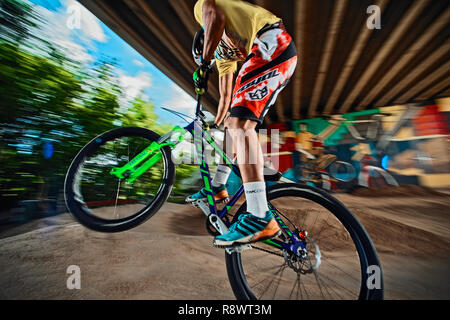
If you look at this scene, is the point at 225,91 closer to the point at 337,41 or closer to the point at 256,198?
the point at 256,198

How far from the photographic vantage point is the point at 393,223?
4355 mm

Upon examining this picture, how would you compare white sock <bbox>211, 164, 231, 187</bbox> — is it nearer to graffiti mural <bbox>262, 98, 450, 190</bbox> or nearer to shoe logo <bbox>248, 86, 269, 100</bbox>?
shoe logo <bbox>248, 86, 269, 100</bbox>

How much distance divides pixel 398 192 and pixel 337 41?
670 centimetres

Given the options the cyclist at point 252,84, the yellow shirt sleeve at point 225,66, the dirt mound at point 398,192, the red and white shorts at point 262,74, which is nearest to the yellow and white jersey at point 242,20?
the cyclist at point 252,84

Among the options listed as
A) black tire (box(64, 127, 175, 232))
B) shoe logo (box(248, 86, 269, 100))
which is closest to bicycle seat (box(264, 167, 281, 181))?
shoe logo (box(248, 86, 269, 100))

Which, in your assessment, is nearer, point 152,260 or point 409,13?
point 152,260

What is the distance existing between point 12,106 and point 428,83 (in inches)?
511

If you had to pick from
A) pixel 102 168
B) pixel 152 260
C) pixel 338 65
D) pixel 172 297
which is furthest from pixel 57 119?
pixel 338 65

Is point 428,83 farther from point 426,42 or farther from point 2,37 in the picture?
point 2,37

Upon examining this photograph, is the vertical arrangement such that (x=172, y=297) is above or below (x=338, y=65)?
below

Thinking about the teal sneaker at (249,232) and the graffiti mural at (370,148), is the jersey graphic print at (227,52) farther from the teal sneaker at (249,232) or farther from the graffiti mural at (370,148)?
the graffiti mural at (370,148)

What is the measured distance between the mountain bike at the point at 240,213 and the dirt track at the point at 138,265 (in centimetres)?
42

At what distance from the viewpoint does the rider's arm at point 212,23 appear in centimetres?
146
